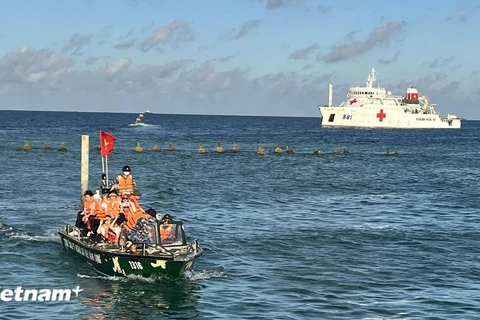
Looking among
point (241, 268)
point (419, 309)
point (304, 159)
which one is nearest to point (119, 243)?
point (241, 268)

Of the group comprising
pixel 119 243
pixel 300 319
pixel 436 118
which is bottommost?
pixel 300 319

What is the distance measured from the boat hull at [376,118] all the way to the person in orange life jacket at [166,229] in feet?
406

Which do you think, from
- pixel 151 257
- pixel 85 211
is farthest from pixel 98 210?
pixel 151 257

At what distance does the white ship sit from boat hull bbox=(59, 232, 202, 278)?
124 m

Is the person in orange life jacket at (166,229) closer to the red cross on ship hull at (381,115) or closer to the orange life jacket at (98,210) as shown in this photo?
the orange life jacket at (98,210)

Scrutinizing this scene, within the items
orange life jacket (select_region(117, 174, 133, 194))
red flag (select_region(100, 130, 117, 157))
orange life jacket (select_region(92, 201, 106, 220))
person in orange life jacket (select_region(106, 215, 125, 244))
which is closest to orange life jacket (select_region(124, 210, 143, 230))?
A: person in orange life jacket (select_region(106, 215, 125, 244))

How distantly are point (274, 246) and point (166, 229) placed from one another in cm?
635

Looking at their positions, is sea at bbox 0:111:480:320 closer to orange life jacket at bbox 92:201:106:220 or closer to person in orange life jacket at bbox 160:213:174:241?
person in orange life jacket at bbox 160:213:174:241

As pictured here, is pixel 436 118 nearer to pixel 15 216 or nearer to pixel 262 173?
pixel 262 173

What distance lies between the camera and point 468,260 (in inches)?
907

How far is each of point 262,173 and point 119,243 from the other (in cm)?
3254

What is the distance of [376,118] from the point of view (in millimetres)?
139875

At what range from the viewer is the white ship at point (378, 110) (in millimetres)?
139750

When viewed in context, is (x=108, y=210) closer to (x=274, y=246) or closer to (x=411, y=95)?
(x=274, y=246)
